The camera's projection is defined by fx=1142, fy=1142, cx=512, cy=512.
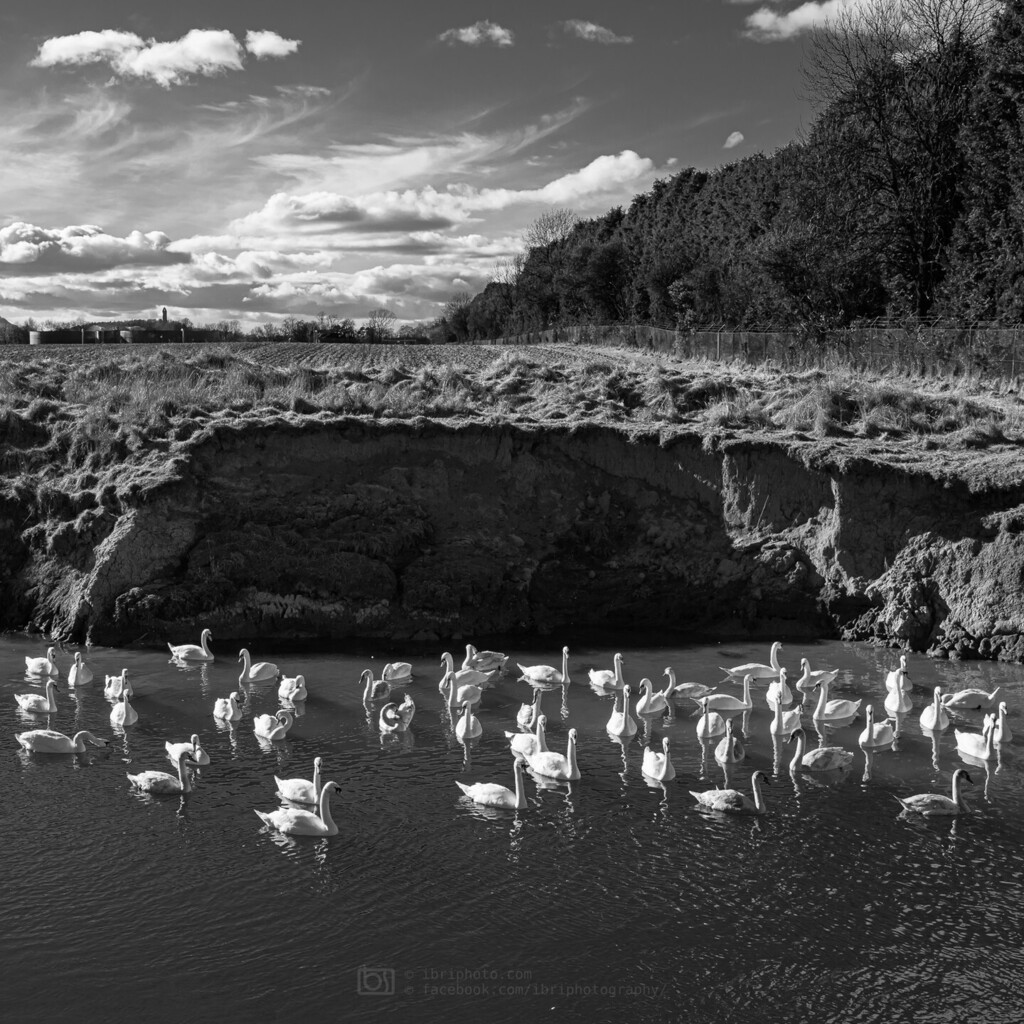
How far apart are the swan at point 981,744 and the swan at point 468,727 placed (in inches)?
320

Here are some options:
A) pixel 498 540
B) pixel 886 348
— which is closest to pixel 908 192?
pixel 886 348

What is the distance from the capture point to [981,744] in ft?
61.5

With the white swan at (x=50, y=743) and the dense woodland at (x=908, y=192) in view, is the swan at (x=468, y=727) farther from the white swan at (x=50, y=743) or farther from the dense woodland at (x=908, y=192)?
the dense woodland at (x=908, y=192)

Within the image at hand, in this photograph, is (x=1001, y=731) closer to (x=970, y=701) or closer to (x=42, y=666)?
(x=970, y=701)

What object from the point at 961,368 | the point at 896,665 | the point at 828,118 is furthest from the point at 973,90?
the point at 896,665

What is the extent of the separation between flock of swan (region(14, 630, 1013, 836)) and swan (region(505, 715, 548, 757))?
0.08 ft

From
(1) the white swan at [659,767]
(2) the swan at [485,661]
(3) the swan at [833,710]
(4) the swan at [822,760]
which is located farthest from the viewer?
(2) the swan at [485,661]

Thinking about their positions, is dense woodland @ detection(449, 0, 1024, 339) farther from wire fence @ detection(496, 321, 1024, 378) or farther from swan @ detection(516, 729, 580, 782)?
swan @ detection(516, 729, 580, 782)

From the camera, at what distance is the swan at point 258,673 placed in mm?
23500

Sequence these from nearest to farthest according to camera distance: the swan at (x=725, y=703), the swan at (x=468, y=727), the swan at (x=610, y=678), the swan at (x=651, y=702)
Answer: the swan at (x=468, y=727), the swan at (x=651, y=702), the swan at (x=725, y=703), the swan at (x=610, y=678)

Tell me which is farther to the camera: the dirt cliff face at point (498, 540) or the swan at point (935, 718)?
the dirt cliff face at point (498, 540)

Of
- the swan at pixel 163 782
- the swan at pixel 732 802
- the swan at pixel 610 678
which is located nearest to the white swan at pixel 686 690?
the swan at pixel 610 678

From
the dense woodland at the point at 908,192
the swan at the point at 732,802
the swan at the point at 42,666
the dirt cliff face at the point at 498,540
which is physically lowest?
the swan at the point at 732,802

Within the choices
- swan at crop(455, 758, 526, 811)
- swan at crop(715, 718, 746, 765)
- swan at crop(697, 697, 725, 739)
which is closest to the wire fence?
swan at crop(697, 697, 725, 739)
